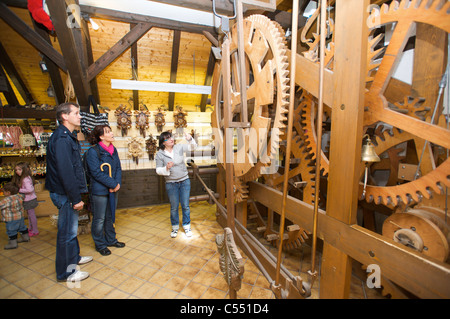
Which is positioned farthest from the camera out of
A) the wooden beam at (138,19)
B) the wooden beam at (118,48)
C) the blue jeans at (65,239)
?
the wooden beam at (118,48)

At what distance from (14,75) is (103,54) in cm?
230

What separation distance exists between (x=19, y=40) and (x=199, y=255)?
19.2 feet

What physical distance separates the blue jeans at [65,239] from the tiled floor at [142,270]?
162 millimetres

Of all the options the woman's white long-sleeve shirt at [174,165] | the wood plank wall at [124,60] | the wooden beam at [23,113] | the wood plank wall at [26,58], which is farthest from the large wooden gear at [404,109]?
the wooden beam at [23,113]

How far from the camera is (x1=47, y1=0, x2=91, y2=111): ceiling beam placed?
2971 mm

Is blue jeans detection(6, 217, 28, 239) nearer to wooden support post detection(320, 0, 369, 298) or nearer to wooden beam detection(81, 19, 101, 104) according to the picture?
wooden beam detection(81, 19, 101, 104)

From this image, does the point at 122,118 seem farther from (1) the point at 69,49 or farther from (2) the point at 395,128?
(2) the point at 395,128

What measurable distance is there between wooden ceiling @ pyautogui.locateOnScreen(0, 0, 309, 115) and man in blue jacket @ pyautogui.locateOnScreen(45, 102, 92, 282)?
6.80 feet

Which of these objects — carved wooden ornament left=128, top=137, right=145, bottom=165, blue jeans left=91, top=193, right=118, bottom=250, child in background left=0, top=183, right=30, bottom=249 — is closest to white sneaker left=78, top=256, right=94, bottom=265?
blue jeans left=91, top=193, right=118, bottom=250

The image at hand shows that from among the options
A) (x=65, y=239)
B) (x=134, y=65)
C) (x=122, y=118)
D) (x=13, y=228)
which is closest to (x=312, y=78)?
(x=65, y=239)

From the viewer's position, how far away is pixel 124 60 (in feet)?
17.1

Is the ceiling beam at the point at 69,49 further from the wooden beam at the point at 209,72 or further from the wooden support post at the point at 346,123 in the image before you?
the wooden support post at the point at 346,123

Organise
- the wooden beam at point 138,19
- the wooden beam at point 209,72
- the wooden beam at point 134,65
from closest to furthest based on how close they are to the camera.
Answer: the wooden beam at point 138,19 → the wooden beam at point 134,65 → the wooden beam at point 209,72

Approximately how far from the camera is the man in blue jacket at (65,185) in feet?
7.02
